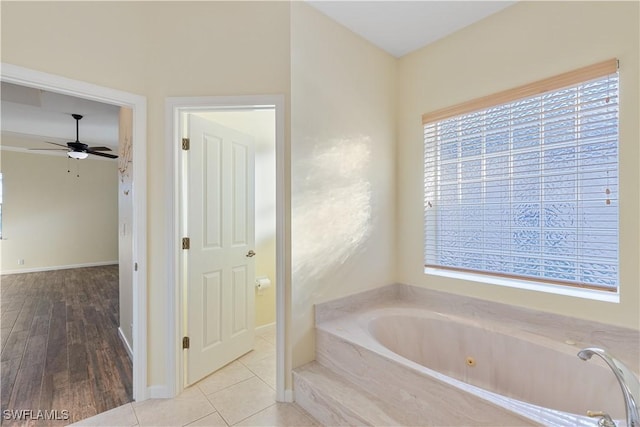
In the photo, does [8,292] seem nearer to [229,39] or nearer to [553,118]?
[229,39]

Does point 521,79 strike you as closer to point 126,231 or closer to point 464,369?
point 464,369

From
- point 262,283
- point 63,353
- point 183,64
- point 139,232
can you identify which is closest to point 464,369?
point 262,283

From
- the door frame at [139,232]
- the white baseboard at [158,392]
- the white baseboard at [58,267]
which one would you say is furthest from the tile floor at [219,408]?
the white baseboard at [58,267]

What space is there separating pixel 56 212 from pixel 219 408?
711cm

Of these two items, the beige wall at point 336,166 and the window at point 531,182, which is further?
the beige wall at point 336,166

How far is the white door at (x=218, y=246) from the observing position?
A: 213 cm

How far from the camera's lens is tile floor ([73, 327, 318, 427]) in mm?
1741

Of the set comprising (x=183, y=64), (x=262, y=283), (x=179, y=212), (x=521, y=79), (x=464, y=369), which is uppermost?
(x=183, y=64)

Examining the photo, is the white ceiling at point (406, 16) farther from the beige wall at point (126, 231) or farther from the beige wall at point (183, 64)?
the beige wall at point (126, 231)

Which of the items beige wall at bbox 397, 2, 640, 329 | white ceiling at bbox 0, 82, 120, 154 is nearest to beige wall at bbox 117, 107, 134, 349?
white ceiling at bbox 0, 82, 120, 154

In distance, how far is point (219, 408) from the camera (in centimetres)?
187

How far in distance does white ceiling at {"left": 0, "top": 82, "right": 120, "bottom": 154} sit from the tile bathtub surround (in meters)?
3.43

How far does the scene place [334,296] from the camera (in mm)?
2207

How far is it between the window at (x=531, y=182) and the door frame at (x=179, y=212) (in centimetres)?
127
